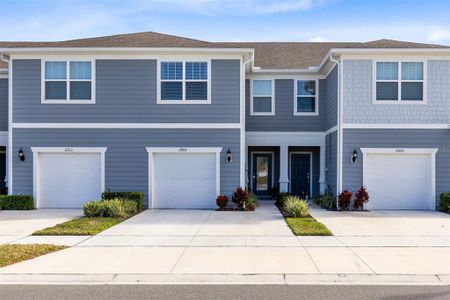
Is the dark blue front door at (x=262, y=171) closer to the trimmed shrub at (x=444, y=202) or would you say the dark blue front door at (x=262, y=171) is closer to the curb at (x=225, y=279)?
the trimmed shrub at (x=444, y=202)

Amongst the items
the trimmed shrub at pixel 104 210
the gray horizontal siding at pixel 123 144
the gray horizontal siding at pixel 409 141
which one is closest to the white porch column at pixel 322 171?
the gray horizontal siding at pixel 409 141

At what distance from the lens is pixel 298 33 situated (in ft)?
82.8

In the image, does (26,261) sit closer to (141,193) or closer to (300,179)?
(141,193)

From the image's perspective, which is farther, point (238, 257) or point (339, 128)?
point (339, 128)

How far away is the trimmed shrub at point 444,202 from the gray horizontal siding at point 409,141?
0.32 m

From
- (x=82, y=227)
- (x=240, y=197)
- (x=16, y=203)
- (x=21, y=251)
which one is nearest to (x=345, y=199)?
(x=240, y=197)

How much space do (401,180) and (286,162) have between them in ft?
16.3

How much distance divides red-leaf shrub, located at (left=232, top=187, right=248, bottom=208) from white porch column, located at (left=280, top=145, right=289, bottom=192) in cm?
409

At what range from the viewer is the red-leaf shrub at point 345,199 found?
1548 centimetres

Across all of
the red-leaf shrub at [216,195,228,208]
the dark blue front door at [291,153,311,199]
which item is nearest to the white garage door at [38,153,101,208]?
the red-leaf shrub at [216,195,228,208]

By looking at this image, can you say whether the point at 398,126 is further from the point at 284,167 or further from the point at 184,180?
the point at 184,180

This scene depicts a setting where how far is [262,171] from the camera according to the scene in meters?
21.5

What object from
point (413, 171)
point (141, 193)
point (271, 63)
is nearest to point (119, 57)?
point (141, 193)

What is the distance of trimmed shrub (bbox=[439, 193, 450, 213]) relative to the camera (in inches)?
599
